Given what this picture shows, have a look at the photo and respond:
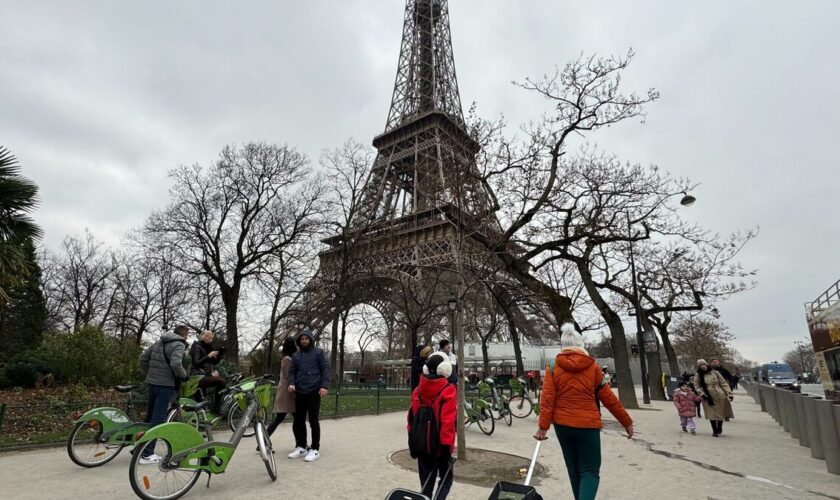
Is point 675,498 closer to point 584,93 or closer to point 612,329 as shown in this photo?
point 584,93

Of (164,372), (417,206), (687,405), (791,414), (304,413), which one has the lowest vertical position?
(791,414)

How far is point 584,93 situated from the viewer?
12125mm

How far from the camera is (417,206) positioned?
83.0 feet

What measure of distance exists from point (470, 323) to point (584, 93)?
14.1m

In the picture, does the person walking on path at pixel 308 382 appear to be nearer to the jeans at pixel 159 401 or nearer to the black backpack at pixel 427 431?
the jeans at pixel 159 401

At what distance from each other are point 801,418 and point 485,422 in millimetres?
6245

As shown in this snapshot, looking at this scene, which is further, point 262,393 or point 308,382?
point 262,393

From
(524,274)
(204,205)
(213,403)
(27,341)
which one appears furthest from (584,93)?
(27,341)

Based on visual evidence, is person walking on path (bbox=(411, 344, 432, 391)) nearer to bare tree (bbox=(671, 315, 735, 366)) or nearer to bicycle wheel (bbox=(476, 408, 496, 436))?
bicycle wheel (bbox=(476, 408, 496, 436))

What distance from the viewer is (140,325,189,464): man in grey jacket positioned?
5965 millimetres


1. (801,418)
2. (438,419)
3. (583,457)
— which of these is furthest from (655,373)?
(438,419)

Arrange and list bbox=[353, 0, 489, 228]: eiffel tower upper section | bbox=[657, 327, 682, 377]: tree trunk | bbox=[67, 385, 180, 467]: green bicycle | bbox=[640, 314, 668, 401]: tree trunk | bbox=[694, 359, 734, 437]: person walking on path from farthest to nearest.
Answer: bbox=[353, 0, 489, 228]: eiffel tower upper section, bbox=[657, 327, 682, 377]: tree trunk, bbox=[640, 314, 668, 401]: tree trunk, bbox=[694, 359, 734, 437]: person walking on path, bbox=[67, 385, 180, 467]: green bicycle

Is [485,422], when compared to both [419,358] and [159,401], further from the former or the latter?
[159,401]

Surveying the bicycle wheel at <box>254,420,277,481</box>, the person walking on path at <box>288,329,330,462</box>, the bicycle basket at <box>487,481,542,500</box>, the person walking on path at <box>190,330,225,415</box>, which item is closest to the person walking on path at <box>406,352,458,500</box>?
the bicycle basket at <box>487,481,542,500</box>
